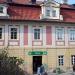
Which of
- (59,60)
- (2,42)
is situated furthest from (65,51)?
(2,42)

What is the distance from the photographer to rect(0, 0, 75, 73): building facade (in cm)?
3391

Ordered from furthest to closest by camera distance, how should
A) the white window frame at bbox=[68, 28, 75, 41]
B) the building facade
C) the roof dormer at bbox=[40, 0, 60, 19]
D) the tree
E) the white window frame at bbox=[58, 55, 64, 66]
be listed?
the white window frame at bbox=[68, 28, 75, 41], the white window frame at bbox=[58, 55, 64, 66], the roof dormer at bbox=[40, 0, 60, 19], the building facade, the tree

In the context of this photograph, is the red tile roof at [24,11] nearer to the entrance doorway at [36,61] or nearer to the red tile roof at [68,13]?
the red tile roof at [68,13]

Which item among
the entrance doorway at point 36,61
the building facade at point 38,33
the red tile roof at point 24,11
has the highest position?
the red tile roof at point 24,11

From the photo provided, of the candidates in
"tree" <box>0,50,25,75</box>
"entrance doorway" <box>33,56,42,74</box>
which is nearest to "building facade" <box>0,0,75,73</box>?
"entrance doorway" <box>33,56,42,74</box>

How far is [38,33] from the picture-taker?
3509 centimetres

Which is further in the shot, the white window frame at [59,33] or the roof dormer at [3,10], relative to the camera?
the white window frame at [59,33]

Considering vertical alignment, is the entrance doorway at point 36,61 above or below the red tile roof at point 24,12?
below

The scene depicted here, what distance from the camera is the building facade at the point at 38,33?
111 ft

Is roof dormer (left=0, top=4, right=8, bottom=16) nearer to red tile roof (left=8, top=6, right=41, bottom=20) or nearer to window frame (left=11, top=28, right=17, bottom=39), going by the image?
red tile roof (left=8, top=6, right=41, bottom=20)

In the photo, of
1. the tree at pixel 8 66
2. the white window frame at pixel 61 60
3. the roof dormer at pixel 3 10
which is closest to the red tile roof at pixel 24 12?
the roof dormer at pixel 3 10

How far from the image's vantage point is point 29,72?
34.2 metres

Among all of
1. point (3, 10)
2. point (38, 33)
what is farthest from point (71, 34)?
point (3, 10)

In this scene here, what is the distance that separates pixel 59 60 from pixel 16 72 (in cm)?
1110
